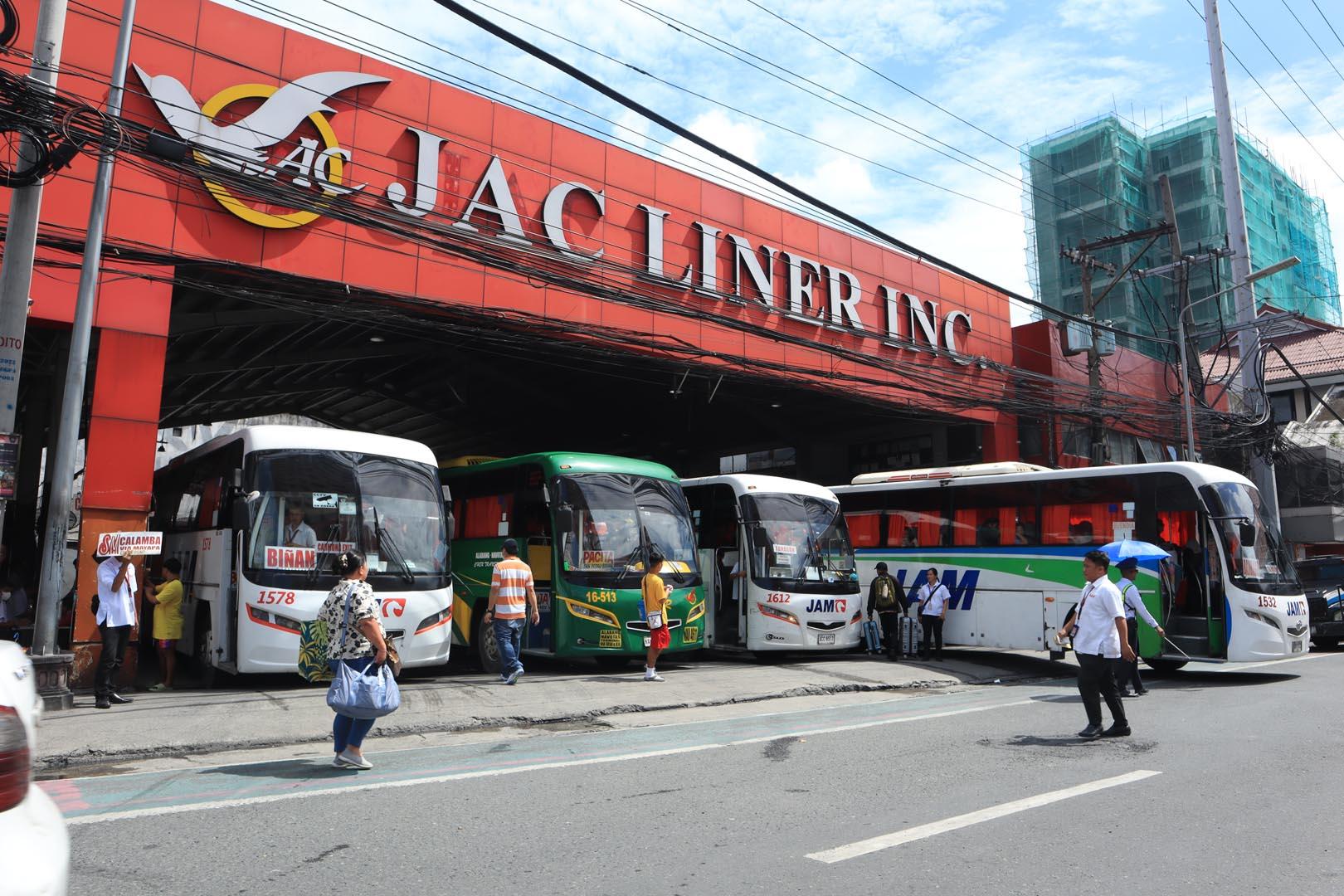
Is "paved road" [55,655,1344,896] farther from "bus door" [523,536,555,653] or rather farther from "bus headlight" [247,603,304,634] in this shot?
"bus door" [523,536,555,653]

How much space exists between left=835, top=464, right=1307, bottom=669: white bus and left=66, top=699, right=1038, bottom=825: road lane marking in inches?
241

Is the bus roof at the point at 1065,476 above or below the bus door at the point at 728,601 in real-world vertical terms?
above

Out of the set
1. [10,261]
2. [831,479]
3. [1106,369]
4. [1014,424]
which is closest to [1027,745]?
[10,261]

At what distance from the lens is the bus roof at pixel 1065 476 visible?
46.2ft

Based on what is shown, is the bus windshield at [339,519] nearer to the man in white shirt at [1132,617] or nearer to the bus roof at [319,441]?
the bus roof at [319,441]

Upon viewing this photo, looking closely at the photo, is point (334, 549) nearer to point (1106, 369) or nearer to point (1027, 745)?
point (1027, 745)

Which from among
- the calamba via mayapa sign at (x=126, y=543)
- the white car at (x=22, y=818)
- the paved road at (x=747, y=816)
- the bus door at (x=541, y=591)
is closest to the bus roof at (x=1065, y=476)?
the paved road at (x=747, y=816)

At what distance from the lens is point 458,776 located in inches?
265

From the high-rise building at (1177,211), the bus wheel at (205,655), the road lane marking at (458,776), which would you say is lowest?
the road lane marking at (458,776)

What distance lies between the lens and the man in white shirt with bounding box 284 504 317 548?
11211mm

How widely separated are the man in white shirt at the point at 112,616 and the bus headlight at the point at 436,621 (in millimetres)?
3118

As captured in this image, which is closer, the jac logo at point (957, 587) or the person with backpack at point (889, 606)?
the person with backpack at point (889, 606)

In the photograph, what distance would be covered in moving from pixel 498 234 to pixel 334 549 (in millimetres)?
6826

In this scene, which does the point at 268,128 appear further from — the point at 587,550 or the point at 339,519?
the point at 587,550
